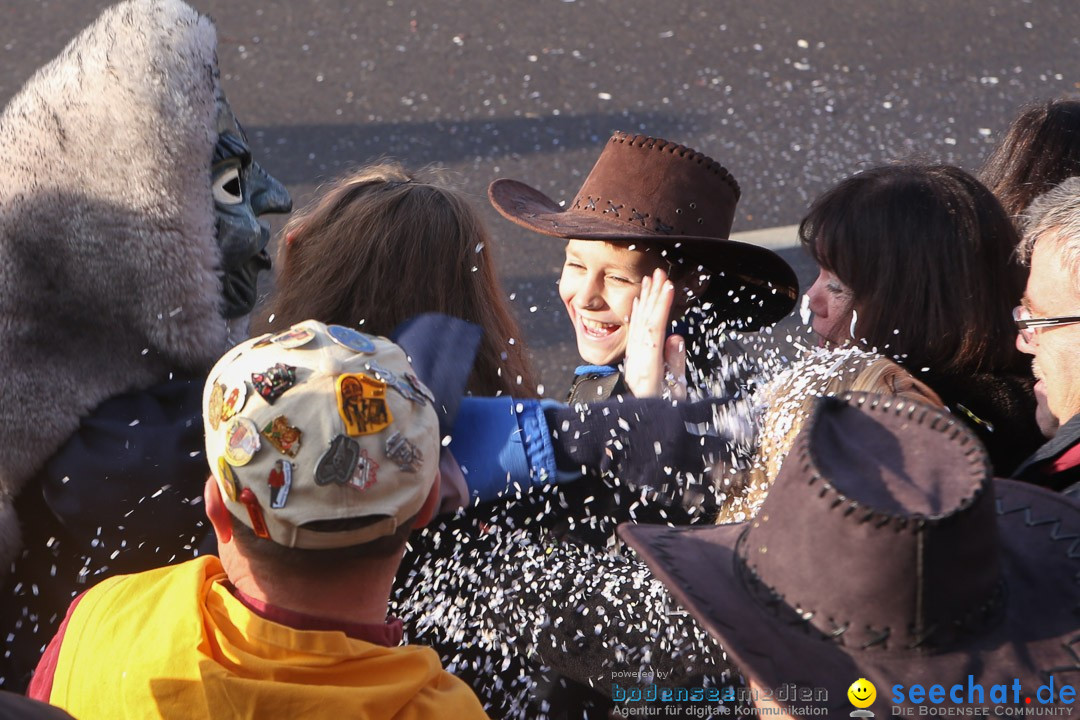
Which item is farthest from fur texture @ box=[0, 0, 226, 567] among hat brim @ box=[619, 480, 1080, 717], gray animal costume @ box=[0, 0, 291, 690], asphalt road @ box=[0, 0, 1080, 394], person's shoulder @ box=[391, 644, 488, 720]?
asphalt road @ box=[0, 0, 1080, 394]

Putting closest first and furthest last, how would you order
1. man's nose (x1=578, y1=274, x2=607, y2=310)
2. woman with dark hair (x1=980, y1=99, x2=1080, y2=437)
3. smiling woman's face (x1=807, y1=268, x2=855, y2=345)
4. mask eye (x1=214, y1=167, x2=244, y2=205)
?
1. mask eye (x1=214, y1=167, x2=244, y2=205)
2. smiling woman's face (x1=807, y1=268, x2=855, y2=345)
3. man's nose (x1=578, y1=274, x2=607, y2=310)
4. woman with dark hair (x1=980, y1=99, x2=1080, y2=437)

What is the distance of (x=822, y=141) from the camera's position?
17.9 ft

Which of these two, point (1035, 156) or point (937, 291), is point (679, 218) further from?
point (1035, 156)

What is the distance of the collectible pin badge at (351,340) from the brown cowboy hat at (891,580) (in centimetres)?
50

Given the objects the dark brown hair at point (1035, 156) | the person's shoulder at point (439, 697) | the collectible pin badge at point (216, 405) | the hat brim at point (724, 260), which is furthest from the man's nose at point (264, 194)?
the dark brown hair at point (1035, 156)

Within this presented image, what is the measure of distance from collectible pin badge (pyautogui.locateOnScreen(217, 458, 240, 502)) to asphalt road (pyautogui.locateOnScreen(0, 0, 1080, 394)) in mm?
3421

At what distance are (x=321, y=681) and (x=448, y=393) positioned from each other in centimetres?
52

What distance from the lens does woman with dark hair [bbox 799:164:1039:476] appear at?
222cm

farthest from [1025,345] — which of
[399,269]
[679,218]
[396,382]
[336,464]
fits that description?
[336,464]

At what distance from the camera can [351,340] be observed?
143 centimetres

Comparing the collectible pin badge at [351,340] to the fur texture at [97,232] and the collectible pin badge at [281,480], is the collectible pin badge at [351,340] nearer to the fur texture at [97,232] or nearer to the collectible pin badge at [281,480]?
the collectible pin badge at [281,480]

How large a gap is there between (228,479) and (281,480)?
0.25ft

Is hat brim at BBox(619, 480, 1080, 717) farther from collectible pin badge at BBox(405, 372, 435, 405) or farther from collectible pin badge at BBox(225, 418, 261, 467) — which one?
collectible pin badge at BBox(225, 418, 261, 467)

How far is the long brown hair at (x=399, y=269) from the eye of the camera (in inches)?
81.3
